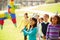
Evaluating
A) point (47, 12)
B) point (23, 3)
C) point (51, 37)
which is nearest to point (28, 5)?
point (23, 3)

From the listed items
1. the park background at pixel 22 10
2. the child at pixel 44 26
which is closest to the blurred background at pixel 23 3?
the park background at pixel 22 10

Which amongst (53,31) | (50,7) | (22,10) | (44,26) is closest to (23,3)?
(22,10)

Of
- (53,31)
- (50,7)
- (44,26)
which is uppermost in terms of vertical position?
(50,7)

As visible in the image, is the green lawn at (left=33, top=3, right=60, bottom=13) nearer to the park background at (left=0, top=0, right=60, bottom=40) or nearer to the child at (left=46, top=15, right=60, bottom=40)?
the park background at (left=0, top=0, right=60, bottom=40)

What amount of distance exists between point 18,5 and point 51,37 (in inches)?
75.7

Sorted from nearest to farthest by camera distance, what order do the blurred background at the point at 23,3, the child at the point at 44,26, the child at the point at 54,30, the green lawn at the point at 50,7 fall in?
the child at the point at 54,30 < the child at the point at 44,26 < the green lawn at the point at 50,7 < the blurred background at the point at 23,3

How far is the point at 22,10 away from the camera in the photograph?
4.88 meters

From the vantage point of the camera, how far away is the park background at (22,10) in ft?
15.3

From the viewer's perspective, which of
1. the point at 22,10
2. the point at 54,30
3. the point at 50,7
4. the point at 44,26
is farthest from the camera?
the point at 22,10

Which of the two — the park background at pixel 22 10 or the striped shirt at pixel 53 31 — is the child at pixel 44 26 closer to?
the park background at pixel 22 10

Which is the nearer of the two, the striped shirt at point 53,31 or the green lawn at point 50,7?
the striped shirt at point 53,31

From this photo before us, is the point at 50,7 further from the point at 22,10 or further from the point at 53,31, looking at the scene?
the point at 53,31

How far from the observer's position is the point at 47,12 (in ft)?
15.4

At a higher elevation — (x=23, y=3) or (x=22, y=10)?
(x=23, y=3)
